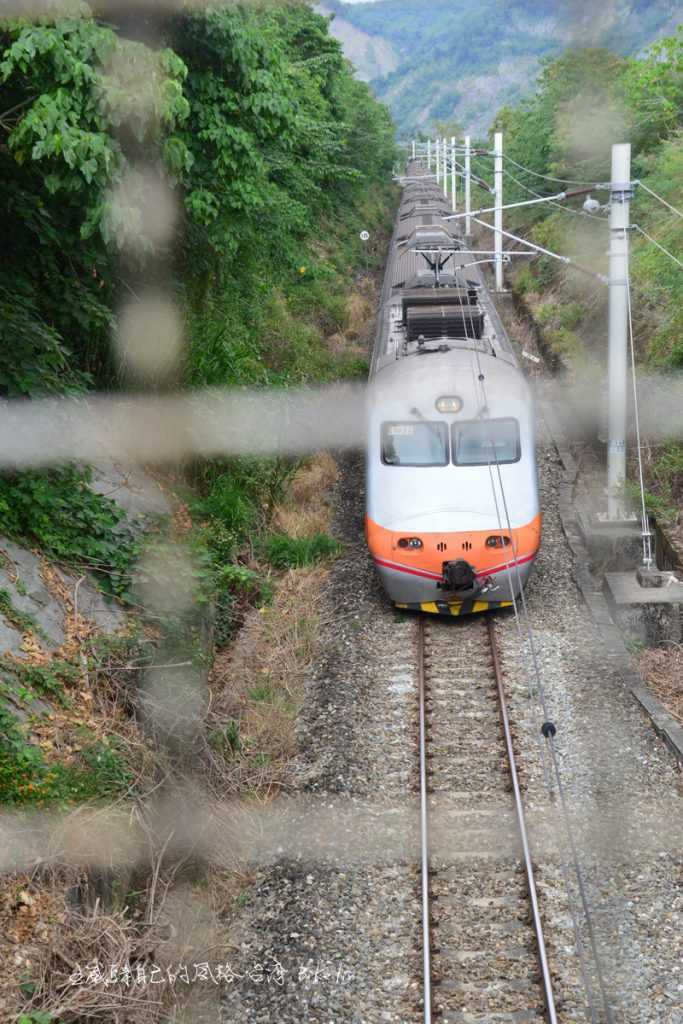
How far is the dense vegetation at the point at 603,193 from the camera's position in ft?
20.0

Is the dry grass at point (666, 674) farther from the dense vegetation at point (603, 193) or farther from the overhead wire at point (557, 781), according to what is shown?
the dense vegetation at point (603, 193)

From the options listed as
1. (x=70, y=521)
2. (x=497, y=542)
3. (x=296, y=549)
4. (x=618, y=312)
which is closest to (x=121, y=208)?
(x=70, y=521)

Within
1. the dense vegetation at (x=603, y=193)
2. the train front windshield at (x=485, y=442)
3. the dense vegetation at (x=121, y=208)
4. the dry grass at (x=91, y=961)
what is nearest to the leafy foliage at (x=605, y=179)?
the dense vegetation at (x=603, y=193)

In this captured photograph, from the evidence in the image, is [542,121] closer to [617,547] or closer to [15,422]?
[617,547]

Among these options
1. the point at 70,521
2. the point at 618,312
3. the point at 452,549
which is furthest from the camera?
the point at 618,312

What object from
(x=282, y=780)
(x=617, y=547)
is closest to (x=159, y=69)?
(x=282, y=780)

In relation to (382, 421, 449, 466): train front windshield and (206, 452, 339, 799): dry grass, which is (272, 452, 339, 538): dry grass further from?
(382, 421, 449, 466): train front windshield

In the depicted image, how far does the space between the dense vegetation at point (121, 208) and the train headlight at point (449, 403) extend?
4.07 feet

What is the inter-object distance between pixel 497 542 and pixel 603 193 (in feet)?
24.4

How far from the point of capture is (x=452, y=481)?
4.66 meters

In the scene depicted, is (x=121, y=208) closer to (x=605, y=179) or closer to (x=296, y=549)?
(x=296, y=549)

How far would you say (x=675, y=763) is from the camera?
366cm

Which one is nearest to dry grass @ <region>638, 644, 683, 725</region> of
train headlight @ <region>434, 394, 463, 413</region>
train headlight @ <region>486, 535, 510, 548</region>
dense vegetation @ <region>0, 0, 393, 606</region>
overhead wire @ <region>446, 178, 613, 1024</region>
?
overhead wire @ <region>446, 178, 613, 1024</region>

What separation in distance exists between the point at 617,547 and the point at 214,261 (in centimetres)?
271
